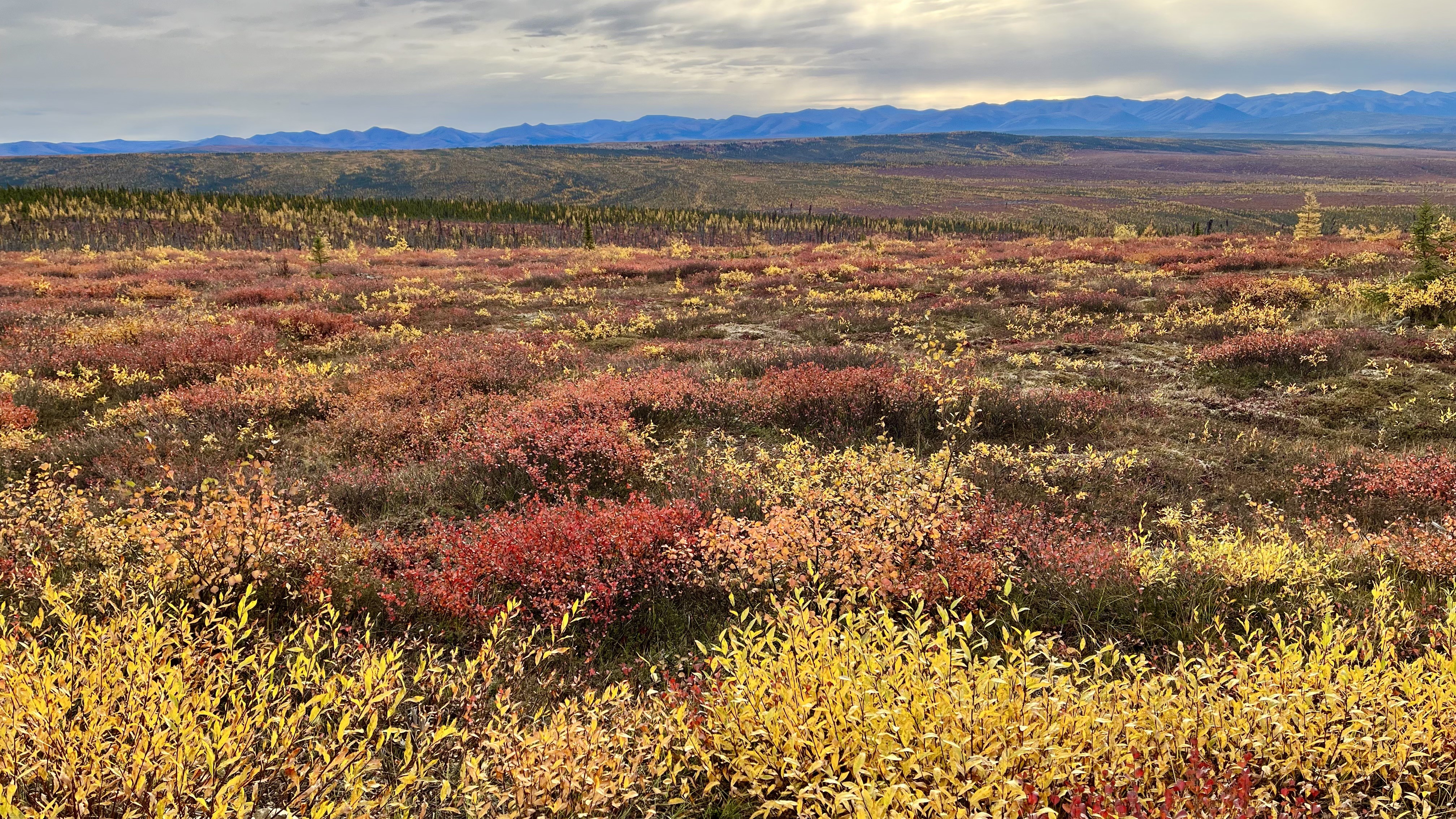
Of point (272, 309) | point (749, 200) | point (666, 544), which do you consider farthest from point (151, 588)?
point (749, 200)

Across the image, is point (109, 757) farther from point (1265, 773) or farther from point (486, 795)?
point (1265, 773)

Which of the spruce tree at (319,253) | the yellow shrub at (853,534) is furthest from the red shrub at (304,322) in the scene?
the spruce tree at (319,253)

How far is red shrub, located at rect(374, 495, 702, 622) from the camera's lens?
423 cm

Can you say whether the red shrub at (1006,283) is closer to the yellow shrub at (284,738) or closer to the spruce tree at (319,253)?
the yellow shrub at (284,738)

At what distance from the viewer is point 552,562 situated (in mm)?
4531

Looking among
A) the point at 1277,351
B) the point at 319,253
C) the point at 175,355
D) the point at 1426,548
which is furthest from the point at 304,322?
the point at 1277,351

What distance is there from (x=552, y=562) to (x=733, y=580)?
1.25 metres

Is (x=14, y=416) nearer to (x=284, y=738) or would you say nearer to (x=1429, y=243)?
(x=284, y=738)

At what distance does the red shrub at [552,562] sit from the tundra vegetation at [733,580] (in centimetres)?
4

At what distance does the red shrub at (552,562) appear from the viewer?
423 centimetres

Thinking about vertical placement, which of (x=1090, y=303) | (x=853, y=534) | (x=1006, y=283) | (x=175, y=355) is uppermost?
(x=1006, y=283)

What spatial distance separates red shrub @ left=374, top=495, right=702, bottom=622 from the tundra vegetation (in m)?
0.04

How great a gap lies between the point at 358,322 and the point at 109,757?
15786 millimetres

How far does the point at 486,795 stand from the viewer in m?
2.38
